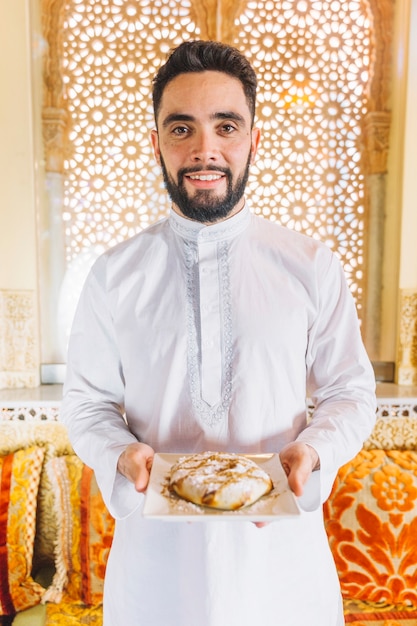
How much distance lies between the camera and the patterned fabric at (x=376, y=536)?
1.88m

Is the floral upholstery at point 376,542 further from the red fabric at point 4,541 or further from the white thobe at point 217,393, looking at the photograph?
the red fabric at point 4,541

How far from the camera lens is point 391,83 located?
2.39 m

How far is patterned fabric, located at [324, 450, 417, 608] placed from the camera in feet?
6.16

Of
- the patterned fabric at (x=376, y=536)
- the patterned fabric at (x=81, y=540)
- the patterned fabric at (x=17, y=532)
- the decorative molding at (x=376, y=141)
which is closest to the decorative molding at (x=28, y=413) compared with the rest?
the patterned fabric at (x=17, y=532)

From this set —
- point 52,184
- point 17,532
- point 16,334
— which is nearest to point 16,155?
point 52,184

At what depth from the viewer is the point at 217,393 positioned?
1132 millimetres

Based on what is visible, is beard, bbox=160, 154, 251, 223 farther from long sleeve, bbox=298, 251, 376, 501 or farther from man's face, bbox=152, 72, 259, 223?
long sleeve, bbox=298, 251, 376, 501

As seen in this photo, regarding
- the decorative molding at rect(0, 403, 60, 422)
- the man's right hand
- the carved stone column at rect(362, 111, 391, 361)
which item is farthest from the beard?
the carved stone column at rect(362, 111, 391, 361)

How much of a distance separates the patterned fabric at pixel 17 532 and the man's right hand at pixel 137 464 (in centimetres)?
109

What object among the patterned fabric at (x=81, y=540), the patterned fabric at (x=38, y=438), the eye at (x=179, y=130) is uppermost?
the eye at (x=179, y=130)

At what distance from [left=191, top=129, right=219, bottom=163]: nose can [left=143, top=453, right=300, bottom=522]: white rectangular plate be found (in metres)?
0.63

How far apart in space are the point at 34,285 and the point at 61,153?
0.61m

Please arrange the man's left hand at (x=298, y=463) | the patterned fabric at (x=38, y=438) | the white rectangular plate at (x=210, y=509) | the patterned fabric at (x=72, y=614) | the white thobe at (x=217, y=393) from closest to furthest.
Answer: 1. the white rectangular plate at (x=210, y=509)
2. the man's left hand at (x=298, y=463)
3. the white thobe at (x=217, y=393)
4. the patterned fabric at (x=72, y=614)
5. the patterned fabric at (x=38, y=438)

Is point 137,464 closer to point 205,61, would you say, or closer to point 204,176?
point 204,176
